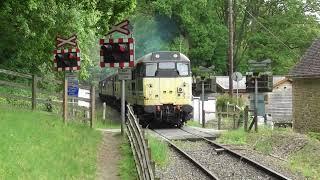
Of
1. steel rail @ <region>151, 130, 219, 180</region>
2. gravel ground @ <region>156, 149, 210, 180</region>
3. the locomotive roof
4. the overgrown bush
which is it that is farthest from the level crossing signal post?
the overgrown bush

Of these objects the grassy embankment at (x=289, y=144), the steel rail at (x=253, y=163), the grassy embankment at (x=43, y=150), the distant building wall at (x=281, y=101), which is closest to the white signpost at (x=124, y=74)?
the grassy embankment at (x=43, y=150)

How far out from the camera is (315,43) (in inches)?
1342

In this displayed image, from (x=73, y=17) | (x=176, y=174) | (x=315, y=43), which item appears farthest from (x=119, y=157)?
(x=315, y=43)

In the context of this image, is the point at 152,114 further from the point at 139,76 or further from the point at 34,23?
the point at 34,23

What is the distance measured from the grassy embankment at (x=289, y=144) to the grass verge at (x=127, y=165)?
4.11 m

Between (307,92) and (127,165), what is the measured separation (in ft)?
68.7

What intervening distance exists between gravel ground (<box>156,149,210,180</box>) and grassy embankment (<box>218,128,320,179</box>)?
8.15ft

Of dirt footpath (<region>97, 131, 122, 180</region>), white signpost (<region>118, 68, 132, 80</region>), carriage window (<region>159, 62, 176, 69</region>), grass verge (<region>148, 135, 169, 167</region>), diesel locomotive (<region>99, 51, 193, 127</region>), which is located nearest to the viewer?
dirt footpath (<region>97, 131, 122, 180</region>)

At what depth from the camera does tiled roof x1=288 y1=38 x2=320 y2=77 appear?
30131mm

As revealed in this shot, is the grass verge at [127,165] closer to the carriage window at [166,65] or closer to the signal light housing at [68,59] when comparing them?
the signal light housing at [68,59]

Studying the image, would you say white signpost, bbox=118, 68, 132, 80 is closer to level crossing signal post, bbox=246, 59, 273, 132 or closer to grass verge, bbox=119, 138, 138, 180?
grass verge, bbox=119, 138, 138, 180

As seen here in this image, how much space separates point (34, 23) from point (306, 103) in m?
17.2

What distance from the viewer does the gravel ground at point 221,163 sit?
13703 mm

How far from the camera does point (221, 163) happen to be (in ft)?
51.2
